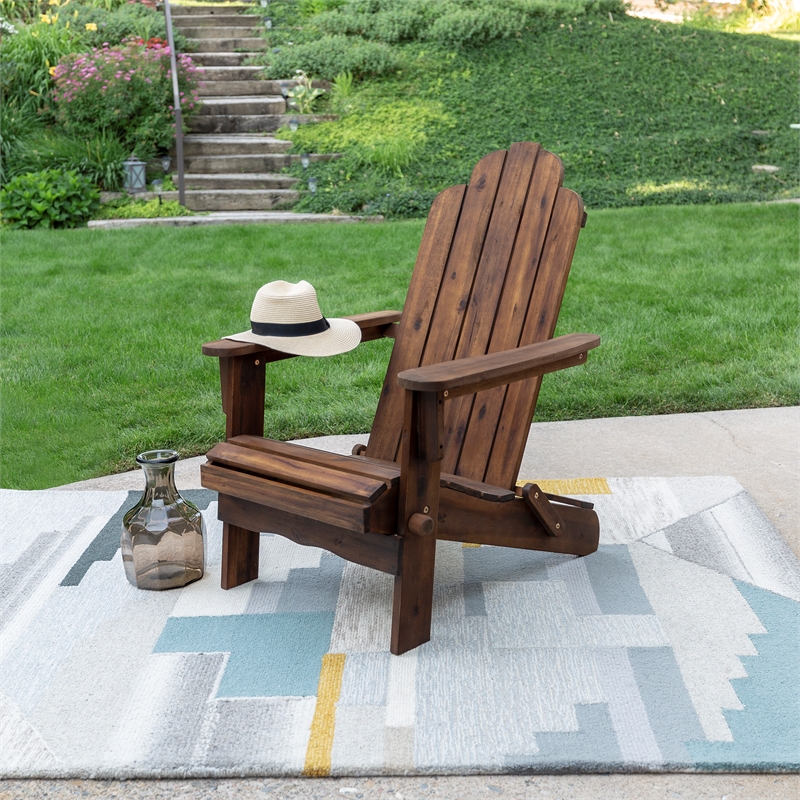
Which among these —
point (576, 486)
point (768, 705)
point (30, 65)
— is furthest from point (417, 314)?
point (30, 65)

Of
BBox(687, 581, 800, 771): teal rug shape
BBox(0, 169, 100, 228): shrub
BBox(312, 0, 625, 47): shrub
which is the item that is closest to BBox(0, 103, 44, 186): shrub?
BBox(0, 169, 100, 228): shrub

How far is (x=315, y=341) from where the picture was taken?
2420mm

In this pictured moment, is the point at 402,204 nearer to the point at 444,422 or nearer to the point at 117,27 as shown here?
the point at 117,27

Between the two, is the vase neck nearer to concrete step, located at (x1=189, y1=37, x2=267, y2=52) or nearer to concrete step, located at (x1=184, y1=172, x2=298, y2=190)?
concrete step, located at (x1=184, y1=172, x2=298, y2=190)

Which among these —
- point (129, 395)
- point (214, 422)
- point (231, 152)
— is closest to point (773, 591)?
point (214, 422)

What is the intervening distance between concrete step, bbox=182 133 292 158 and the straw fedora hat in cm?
630

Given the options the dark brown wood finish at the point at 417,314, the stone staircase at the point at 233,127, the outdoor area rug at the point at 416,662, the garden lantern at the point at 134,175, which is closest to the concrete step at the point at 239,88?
the stone staircase at the point at 233,127

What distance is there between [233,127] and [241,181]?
1.04 m

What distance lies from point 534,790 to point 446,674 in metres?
0.39

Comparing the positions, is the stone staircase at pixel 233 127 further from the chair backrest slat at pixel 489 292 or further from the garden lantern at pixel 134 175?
the chair backrest slat at pixel 489 292

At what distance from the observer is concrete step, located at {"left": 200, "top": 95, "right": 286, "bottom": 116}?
8.85 metres

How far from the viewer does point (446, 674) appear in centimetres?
204

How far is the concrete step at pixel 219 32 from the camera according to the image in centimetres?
1003

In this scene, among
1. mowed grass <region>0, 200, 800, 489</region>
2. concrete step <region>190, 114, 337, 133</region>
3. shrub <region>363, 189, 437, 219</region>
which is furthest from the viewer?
concrete step <region>190, 114, 337, 133</region>
